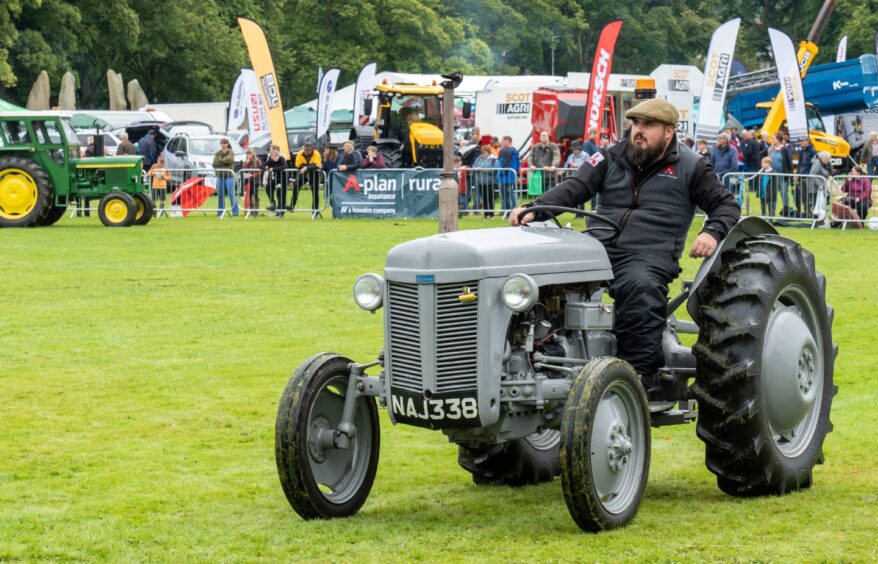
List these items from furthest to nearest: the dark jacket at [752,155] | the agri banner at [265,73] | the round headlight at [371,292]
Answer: the agri banner at [265,73]
the dark jacket at [752,155]
the round headlight at [371,292]

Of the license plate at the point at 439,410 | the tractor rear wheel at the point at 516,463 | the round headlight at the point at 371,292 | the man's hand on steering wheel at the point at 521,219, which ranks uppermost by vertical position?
the man's hand on steering wheel at the point at 521,219

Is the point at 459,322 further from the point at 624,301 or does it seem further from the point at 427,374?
the point at 624,301

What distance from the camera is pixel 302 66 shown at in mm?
73062

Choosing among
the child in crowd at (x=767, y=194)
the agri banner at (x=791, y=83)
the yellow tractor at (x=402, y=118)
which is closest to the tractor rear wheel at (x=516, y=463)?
the child in crowd at (x=767, y=194)

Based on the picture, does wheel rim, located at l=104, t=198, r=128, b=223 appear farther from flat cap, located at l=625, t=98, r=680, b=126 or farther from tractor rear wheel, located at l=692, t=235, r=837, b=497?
tractor rear wheel, located at l=692, t=235, r=837, b=497

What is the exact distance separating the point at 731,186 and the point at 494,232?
22.3 m

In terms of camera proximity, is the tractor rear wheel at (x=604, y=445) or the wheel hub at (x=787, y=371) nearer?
the tractor rear wheel at (x=604, y=445)

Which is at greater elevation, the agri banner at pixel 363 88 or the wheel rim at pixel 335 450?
the agri banner at pixel 363 88

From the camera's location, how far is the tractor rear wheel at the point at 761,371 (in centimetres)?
710

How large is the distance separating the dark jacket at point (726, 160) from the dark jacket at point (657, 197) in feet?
70.9

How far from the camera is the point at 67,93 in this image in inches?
2425

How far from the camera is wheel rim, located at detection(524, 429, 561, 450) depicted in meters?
7.95

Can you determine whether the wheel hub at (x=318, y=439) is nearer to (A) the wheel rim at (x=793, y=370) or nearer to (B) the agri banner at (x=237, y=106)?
(A) the wheel rim at (x=793, y=370)

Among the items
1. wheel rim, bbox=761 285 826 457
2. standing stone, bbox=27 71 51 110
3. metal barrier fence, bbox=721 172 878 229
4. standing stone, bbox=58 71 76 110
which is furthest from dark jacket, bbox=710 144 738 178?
standing stone, bbox=58 71 76 110
